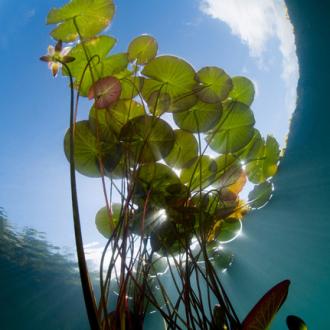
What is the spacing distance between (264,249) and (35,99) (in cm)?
Answer: 438

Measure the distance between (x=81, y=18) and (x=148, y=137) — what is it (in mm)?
485

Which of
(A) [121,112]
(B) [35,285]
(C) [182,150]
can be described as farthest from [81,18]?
(B) [35,285]

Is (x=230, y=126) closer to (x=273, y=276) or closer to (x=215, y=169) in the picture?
(x=215, y=169)

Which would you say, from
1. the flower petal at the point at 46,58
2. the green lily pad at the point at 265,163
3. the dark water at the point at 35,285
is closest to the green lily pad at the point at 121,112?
the flower petal at the point at 46,58

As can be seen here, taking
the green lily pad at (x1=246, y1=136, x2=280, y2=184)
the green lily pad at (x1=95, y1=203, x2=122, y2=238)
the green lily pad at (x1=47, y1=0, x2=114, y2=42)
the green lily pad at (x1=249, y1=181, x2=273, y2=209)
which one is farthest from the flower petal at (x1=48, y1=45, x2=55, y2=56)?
the green lily pad at (x1=249, y1=181, x2=273, y2=209)

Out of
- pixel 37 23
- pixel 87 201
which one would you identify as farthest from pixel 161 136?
pixel 37 23

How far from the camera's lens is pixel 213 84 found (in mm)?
979

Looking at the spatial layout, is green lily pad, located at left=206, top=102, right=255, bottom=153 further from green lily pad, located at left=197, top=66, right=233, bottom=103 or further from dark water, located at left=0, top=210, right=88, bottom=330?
dark water, located at left=0, top=210, right=88, bottom=330

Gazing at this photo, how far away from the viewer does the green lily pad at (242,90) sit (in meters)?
1.07

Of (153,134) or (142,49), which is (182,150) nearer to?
(153,134)

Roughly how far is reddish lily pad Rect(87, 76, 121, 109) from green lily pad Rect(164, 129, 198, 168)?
30cm

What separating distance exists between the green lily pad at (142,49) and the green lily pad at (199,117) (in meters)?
0.25

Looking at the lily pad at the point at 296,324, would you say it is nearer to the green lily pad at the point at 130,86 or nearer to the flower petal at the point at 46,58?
the green lily pad at the point at 130,86

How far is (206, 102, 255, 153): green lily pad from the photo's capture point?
3.32 ft
